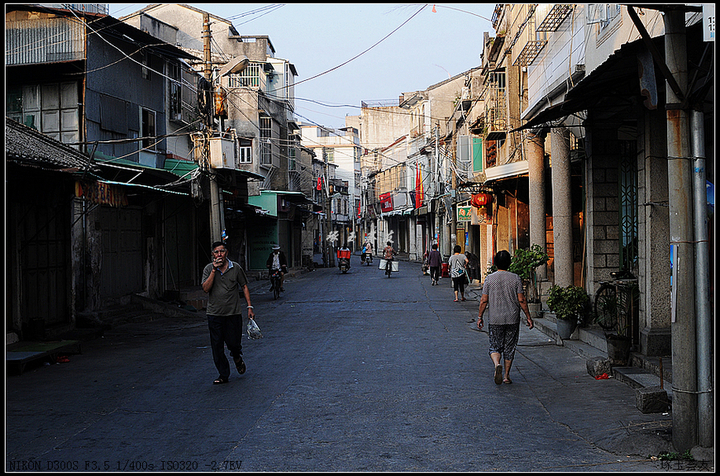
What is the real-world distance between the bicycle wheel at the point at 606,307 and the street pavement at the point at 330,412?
2.82ft

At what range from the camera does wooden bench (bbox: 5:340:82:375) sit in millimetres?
10344

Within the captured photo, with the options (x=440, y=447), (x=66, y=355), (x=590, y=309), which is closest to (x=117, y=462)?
(x=440, y=447)

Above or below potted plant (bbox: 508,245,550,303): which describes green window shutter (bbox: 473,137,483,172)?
above

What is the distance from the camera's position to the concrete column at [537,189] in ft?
56.8

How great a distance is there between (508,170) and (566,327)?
9.66m

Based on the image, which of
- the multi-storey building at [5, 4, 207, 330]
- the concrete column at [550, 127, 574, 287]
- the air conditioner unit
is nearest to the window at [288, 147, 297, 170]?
the multi-storey building at [5, 4, 207, 330]

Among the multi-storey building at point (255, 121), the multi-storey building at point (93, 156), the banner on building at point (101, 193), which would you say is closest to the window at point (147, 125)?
the multi-storey building at point (93, 156)

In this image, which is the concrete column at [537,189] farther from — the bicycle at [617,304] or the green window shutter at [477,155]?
the green window shutter at [477,155]

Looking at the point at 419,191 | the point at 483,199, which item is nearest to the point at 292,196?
the point at 419,191

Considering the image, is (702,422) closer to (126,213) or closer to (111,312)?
(111,312)

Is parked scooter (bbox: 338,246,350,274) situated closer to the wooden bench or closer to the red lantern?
the red lantern

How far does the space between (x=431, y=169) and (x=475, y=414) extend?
147 ft

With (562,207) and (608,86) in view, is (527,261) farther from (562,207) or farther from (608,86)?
(608,86)

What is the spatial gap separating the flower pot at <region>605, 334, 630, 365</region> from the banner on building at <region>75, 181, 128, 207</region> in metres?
9.05
